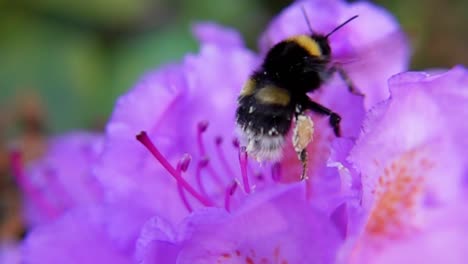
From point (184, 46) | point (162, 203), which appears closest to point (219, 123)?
point (162, 203)

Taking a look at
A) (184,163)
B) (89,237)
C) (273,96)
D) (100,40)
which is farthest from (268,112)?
(100,40)

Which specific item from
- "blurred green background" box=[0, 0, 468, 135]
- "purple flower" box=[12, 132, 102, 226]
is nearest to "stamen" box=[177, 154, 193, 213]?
"purple flower" box=[12, 132, 102, 226]

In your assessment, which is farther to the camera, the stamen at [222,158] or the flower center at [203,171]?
the stamen at [222,158]

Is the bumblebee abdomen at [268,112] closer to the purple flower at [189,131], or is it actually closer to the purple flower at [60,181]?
the purple flower at [189,131]

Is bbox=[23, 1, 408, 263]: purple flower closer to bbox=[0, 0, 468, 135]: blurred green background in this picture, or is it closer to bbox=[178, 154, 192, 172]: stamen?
bbox=[178, 154, 192, 172]: stamen

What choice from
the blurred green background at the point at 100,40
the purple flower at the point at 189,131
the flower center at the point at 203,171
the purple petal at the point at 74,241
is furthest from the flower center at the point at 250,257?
the blurred green background at the point at 100,40

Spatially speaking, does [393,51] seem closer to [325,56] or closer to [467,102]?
[325,56]
